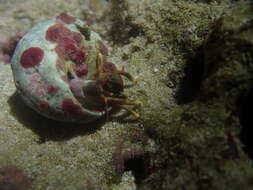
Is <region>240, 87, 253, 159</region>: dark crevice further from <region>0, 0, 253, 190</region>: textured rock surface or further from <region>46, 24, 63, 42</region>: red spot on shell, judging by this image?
<region>46, 24, 63, 42</region>: red spot on shell

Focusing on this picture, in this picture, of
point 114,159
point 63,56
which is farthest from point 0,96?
point 114,159

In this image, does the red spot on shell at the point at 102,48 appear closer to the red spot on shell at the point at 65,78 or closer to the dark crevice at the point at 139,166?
the red spot on shell at the point at 65,78

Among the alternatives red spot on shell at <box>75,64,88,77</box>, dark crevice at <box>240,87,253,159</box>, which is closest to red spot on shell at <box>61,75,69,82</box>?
red spot on shell at <box>75,64,88,77</box>

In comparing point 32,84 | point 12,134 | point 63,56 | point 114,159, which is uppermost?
point 63,56

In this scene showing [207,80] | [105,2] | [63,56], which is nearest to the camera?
[207,80]

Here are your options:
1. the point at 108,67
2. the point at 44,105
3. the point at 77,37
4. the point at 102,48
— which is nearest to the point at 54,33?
the point at 77,37

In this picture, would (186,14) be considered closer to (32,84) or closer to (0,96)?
(32,84)

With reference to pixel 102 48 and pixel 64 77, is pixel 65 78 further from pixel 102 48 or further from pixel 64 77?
pixel 102 48
